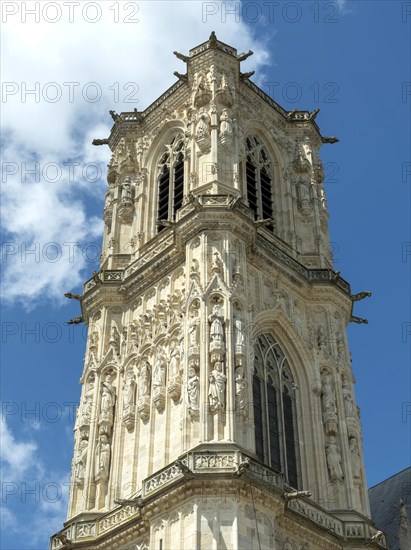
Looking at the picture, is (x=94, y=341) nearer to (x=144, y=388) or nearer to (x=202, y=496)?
(x=144, y=388)

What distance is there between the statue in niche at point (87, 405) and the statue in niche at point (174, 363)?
3.17 m

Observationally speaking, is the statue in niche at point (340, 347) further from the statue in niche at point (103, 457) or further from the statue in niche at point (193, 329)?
the statue in niche at point (103, 457)

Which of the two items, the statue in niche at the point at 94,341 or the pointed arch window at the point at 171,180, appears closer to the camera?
the statue in niche at the point at 94,341

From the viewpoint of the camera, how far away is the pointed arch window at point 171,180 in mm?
32250

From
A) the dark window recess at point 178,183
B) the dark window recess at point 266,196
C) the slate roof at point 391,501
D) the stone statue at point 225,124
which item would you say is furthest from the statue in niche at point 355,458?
the stone statue at point 225,124

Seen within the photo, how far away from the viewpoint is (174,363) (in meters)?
25.6

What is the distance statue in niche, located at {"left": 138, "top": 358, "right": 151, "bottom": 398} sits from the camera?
26109mm

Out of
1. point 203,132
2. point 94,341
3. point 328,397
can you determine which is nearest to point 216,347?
point 328,397

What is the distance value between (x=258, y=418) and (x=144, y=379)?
Result: 3.55m

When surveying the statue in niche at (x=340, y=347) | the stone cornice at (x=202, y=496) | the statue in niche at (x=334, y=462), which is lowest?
the stone cornice at (x=202, y=496)

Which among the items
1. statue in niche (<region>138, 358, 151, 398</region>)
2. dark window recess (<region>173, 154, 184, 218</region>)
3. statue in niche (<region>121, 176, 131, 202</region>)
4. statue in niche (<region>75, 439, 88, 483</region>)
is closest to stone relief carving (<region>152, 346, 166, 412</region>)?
statue in niche (<region>138, 358, 151, 398</region>)

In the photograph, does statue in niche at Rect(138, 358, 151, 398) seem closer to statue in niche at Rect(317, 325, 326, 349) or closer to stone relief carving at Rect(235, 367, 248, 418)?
stone relief carving at Rect(235, 367, 248, 418)

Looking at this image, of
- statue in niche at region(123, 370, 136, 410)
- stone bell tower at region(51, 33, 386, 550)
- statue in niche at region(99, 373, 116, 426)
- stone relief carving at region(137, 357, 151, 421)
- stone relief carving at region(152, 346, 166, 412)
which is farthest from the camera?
statue in niche at region(99, 373, 116, 426)

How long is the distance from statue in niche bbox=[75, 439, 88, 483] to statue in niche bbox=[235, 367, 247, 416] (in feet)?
17.9
